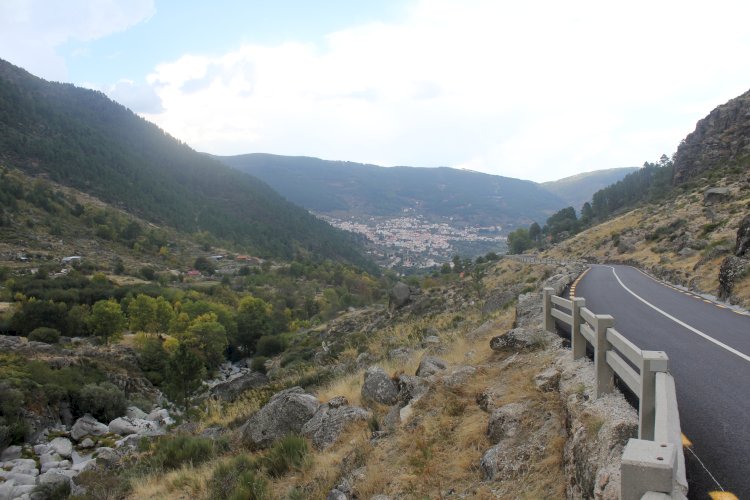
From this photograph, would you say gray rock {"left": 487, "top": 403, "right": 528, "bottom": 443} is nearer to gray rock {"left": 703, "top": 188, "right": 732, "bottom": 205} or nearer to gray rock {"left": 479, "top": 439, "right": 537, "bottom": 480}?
gray rock {"left": 479, "top": 439, "right": 537, "bottom": 480}

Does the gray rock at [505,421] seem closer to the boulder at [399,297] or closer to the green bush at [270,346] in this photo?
the boulder at [399,297]

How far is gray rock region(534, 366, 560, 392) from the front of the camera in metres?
6.61

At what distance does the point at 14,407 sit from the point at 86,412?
5.45m

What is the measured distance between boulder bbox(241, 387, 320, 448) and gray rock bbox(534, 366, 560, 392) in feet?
16.0

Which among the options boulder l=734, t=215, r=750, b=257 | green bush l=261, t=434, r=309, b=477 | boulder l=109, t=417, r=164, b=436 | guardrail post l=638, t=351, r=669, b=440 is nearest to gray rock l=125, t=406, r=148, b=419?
boulder l=109, t=417, r=164, b=436

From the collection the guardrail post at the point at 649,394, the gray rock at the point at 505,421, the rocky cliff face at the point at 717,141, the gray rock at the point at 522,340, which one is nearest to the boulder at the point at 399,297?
the gray rock at the point at 522,340

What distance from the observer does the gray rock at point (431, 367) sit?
1015 centimetres

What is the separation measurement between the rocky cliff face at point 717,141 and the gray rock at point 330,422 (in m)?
74.7

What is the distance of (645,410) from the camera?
12.9ft

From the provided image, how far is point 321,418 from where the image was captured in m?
9.04

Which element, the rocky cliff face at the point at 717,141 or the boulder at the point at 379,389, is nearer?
the boulder at the point at 379,389

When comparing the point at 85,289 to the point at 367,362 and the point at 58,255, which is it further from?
the point at 367,362

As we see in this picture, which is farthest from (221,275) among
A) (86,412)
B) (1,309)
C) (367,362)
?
(367,362)

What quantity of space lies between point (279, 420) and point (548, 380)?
18.1ft
